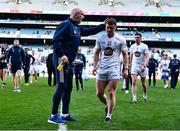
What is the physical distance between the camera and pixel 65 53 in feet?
27.7

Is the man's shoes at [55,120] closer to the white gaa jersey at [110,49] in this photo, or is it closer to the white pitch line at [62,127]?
the white pitch line at [62,127]

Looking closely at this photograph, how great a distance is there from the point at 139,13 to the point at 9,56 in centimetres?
4179

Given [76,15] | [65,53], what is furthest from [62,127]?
[76,15]

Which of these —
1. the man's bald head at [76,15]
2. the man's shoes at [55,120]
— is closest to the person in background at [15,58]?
the man's bald head at [76,15]

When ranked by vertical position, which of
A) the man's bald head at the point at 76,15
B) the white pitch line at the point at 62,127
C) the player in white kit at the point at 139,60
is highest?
the man's bald head at the point at 76,15

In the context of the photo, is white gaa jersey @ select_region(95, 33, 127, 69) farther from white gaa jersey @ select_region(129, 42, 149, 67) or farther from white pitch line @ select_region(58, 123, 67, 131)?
white gaa jersey @ select_region(129, 42, 149, 67)

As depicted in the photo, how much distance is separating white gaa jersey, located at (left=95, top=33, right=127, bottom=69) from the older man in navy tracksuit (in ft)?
1.78

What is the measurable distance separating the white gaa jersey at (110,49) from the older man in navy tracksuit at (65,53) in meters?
0.54

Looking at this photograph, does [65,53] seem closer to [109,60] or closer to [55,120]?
[109,60]

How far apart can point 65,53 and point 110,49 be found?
0.98 meters

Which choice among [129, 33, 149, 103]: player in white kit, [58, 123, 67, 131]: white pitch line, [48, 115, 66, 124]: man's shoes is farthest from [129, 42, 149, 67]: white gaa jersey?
[58, 123, 67, 131]: white pitch line

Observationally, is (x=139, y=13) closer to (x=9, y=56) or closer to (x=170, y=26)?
(x=170, y=26)

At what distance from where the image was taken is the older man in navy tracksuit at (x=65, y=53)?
829 cm

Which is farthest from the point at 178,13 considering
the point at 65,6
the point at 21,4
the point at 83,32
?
the point at 83,32
